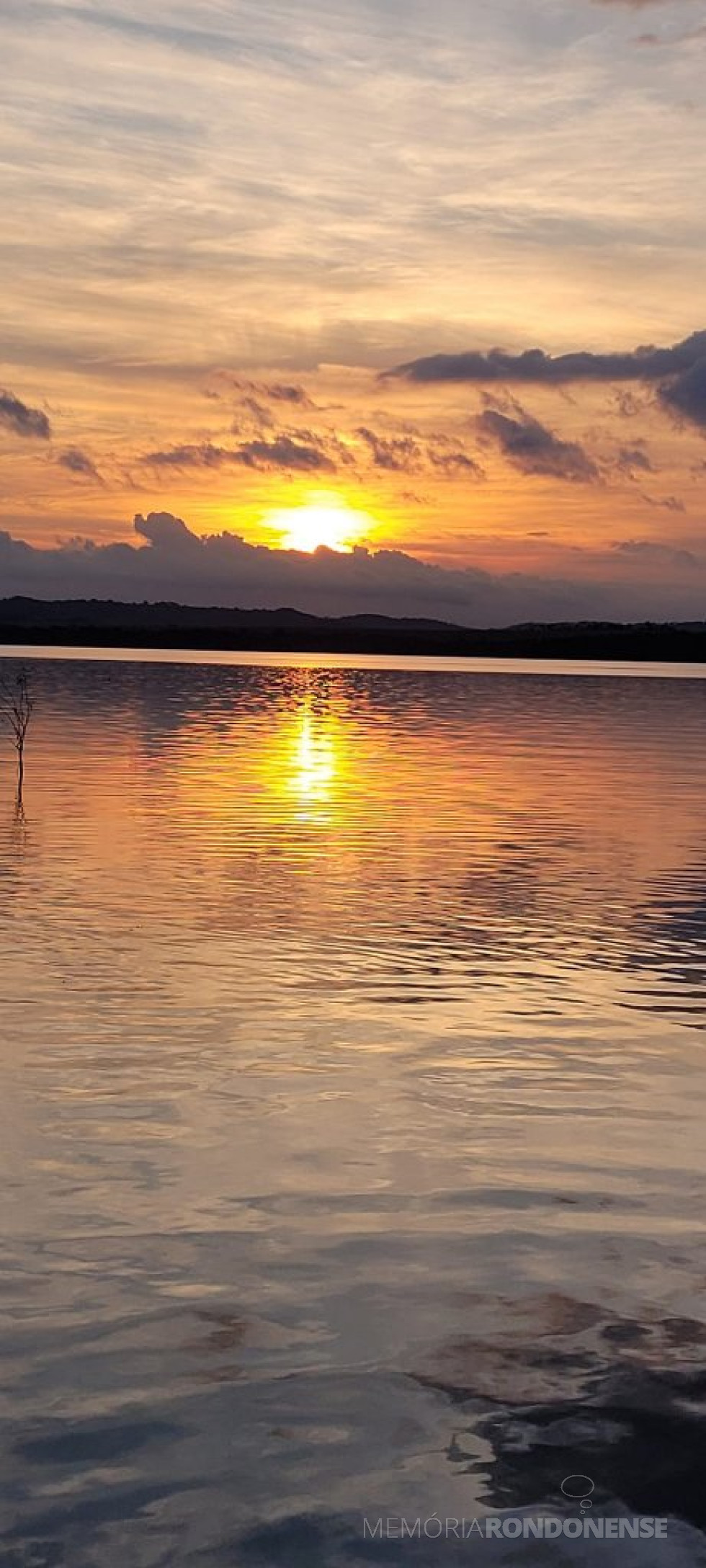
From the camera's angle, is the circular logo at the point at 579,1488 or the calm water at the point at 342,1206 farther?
the calm water at the point at 342,1206

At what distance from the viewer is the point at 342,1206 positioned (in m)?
10.1

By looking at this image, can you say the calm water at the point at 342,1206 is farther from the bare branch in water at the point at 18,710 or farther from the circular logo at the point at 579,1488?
the bare branch in water at the point at 18,710

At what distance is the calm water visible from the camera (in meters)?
6.81

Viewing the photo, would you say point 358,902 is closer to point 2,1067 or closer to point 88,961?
point 88,961

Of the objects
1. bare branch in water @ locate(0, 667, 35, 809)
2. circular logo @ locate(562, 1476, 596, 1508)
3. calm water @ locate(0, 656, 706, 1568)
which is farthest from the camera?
bare branch in water @ locate(0, 667, 35, 809)

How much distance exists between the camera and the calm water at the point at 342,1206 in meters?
6.81

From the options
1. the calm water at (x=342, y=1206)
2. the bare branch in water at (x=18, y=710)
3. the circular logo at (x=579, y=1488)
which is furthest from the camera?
the bare branch in water at (x=18, y=710)

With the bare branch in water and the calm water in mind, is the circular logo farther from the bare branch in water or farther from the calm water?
the bare branch in water

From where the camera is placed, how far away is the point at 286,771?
46.0m

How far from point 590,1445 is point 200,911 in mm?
14180

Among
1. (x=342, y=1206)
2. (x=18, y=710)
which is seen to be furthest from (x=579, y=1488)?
(x=18, y=710)

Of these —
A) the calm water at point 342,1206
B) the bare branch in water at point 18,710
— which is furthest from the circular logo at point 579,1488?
the bare branch in water at point 18,710

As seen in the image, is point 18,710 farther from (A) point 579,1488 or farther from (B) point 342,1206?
(A) point 579,1488

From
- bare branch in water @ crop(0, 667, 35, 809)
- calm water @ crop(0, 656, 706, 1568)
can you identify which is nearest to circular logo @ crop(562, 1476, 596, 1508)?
calm water @ crop(0, 656, 706, 1568)
